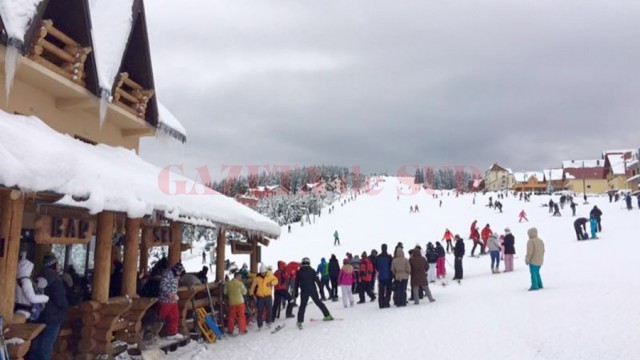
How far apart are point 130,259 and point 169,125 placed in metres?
7.40

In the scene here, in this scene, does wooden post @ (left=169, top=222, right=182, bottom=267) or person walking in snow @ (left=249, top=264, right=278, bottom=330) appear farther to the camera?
person walking in snow @ (left=249, top=264, right=278, bottom=330)

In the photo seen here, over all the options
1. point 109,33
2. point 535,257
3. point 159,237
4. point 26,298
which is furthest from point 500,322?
point 109,33

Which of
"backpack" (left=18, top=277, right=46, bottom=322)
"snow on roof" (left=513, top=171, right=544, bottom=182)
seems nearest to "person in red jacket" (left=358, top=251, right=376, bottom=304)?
"backpack" (left=18, top=277, right=46, bottom=322)

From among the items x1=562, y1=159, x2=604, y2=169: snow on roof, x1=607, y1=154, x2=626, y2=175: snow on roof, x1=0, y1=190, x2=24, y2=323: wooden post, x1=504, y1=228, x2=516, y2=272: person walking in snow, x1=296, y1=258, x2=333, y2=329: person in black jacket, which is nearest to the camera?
x1=0, y1=190, x2=24, y2=323: wooden post

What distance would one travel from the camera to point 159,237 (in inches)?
485

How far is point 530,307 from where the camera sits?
38.2 feet

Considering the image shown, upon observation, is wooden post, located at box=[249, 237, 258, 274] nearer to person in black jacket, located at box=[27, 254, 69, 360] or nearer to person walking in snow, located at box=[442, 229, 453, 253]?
person in black jacket, located at box=[27, 254, 69, 360]

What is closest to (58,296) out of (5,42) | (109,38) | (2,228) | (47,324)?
(47,324)

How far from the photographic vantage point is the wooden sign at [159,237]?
12.1 meters

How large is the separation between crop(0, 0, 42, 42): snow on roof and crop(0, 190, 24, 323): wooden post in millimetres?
4026

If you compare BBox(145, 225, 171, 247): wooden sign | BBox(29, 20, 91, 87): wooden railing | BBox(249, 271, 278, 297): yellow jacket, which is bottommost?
BBox(249, 271, 278, 297): yellow jacket

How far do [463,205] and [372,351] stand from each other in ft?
194

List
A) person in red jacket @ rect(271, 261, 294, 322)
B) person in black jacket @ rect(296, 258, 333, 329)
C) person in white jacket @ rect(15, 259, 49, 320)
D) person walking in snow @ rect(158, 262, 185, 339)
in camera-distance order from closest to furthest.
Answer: person in white jacket @ rect(15, 259, 49, 320)
person walking in snow @ rect(158, 262, 185, 339)
person in black jacket @ rect(296, 258, 333, 329)
person in red jacket @ rect(271, 261, 294, 322)

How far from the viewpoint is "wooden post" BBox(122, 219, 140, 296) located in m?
10.6
